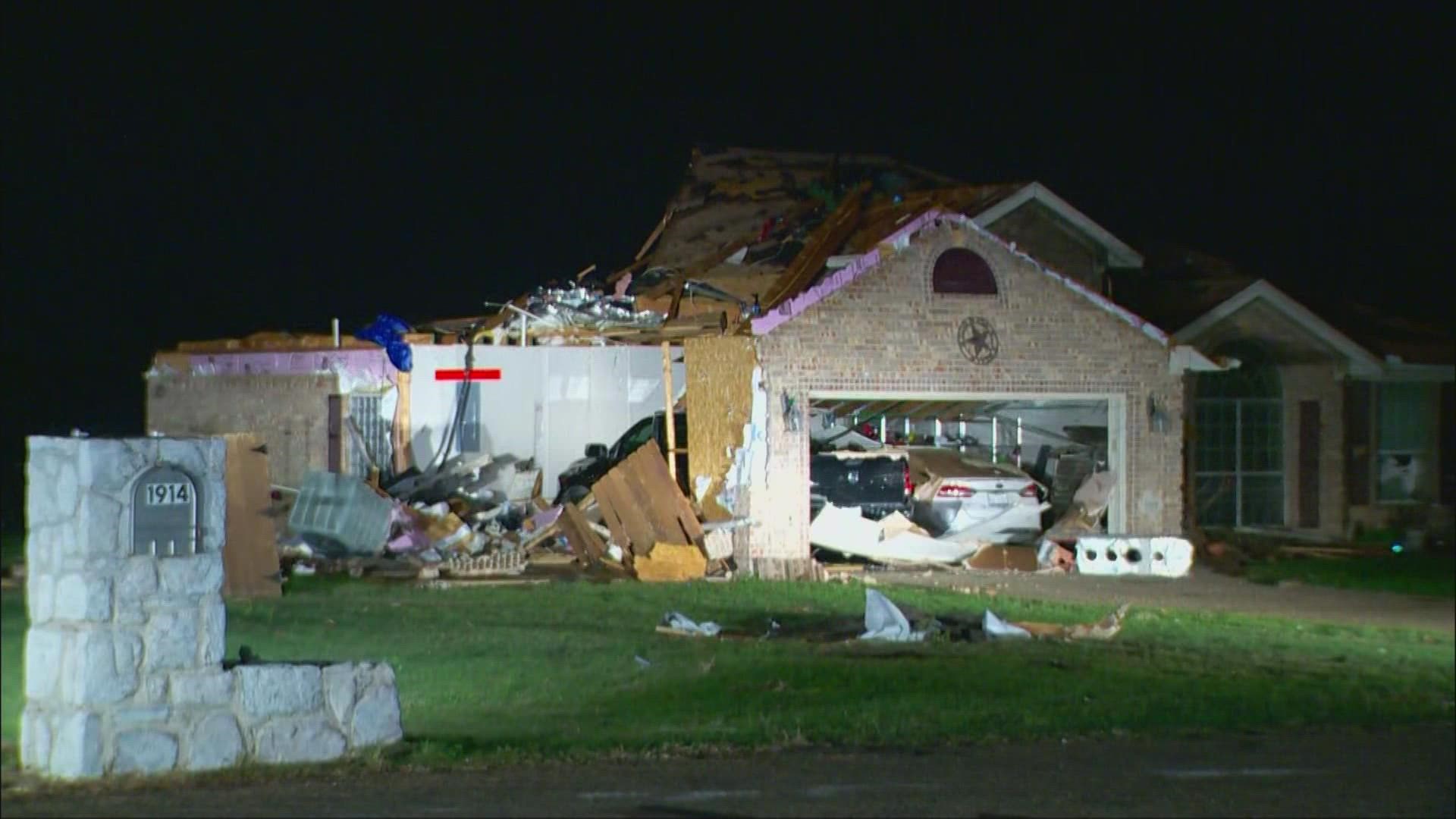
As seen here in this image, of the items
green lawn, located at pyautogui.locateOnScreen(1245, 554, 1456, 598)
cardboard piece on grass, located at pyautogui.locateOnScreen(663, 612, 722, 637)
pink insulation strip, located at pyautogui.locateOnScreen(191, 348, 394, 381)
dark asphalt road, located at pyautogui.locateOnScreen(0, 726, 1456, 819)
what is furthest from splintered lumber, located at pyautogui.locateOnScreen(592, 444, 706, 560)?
dark asphalt road, located at pyautogui.locateOnScreen(0, 726, 1456, 819)

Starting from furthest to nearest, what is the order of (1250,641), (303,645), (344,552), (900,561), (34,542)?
(900,561), (344,552), (1250,641), (303,645), (34,542)

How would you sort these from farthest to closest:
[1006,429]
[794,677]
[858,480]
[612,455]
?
[1006,429]
[612,455]
[858,480]
[794,677]

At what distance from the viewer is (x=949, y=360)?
21297mm

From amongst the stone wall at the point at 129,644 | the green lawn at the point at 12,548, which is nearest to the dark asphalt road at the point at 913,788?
the stone wall at the point at 129,644

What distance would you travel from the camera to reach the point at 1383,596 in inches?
723

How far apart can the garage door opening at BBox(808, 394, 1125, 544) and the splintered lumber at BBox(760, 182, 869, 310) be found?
4.32 ft

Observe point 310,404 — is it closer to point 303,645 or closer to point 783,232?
point 783,232

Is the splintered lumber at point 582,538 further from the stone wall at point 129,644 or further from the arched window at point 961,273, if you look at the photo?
the stone wall at point 129,644

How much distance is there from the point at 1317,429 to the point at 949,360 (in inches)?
283

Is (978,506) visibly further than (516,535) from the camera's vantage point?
Yes

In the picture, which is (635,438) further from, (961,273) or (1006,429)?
(1006,429)

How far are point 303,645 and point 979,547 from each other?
11193mm

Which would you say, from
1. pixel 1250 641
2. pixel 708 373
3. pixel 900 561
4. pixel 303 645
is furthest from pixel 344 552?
pixel 1250 641

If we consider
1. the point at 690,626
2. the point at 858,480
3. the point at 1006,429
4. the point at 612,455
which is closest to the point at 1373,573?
the point at 858,480
